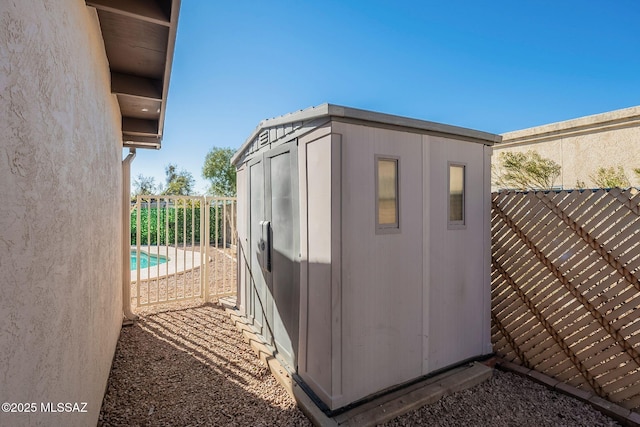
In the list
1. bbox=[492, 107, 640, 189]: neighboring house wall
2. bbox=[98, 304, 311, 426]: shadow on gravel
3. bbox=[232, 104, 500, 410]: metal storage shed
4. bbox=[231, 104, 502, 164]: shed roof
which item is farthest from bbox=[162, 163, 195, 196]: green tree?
bbox=[232, 104, 500, 410]: metal storage shed

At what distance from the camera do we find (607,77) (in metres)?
11.5

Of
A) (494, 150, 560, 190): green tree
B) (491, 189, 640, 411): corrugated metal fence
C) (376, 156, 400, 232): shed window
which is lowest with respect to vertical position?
(491, 189, 640, 411): corrugated metal fence

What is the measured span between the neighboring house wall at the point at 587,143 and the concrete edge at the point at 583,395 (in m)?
9.01

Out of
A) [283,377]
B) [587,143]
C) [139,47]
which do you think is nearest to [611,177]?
[587,143]

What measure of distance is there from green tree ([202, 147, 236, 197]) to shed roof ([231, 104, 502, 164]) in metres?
20.8

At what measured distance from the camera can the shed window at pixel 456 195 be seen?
3.82m

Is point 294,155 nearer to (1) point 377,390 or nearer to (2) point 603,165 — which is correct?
(1) point 377,390

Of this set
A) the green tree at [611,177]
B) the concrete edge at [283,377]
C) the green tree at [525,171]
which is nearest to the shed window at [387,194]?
the concrete edge at [283,377]

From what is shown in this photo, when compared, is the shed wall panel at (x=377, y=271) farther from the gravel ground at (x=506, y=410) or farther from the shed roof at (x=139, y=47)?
the shed roof at (x=139, y=47)

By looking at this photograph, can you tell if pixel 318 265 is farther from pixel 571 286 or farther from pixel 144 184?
pixel 144 184

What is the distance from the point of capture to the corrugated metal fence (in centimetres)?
321

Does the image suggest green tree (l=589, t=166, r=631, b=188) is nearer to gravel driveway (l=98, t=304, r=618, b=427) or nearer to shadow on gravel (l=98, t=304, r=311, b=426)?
gravel driveway (l=98, t=304, r=618, b=427)

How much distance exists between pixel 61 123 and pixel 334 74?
34.5 ft

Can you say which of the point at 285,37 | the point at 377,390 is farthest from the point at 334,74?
the point at 377,390
